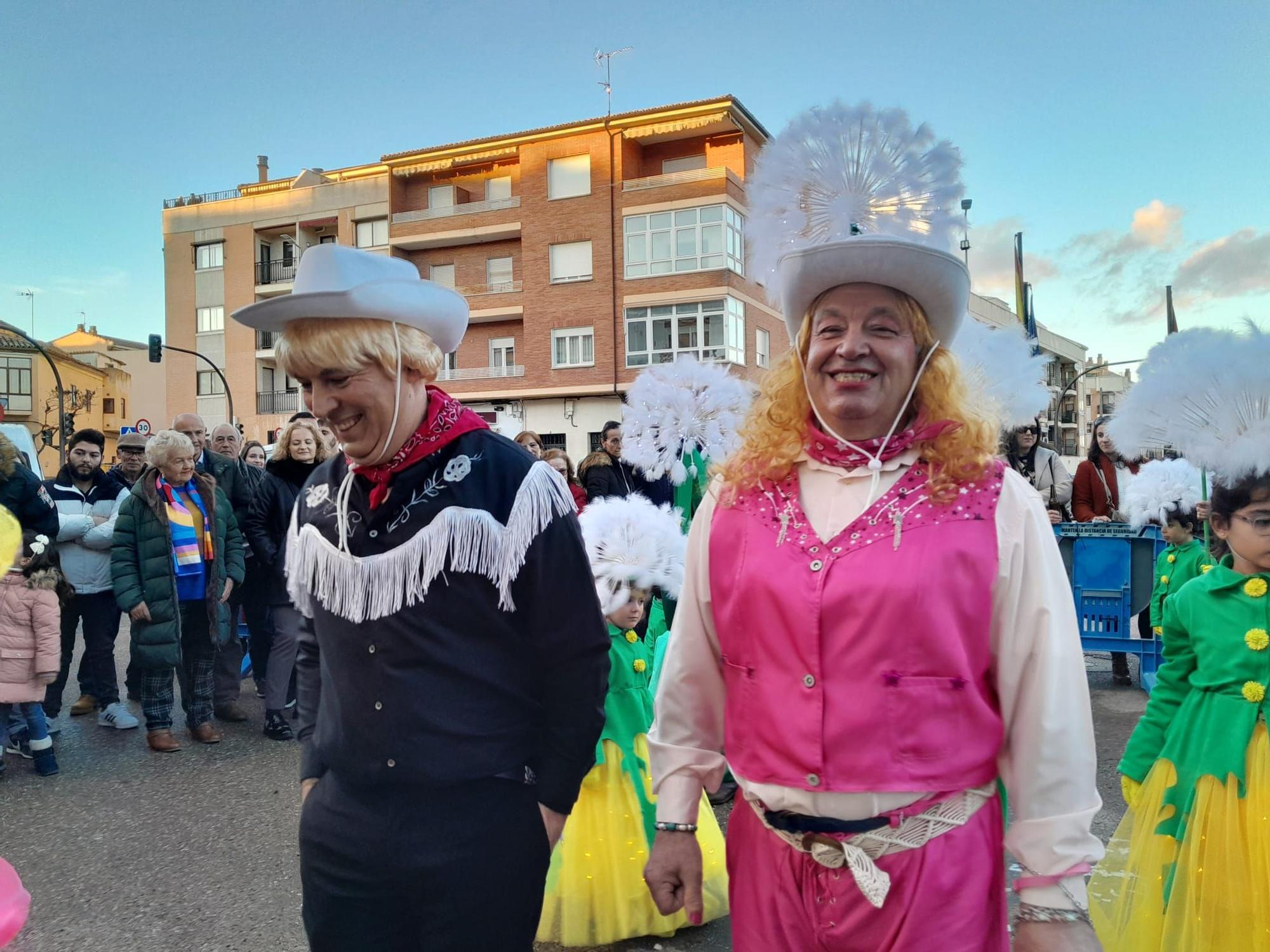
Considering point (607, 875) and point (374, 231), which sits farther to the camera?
point (374, 231)

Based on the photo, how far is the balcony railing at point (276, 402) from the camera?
1335 inches

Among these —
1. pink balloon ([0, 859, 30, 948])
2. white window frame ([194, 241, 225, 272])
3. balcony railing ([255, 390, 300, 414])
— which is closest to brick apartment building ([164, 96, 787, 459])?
balcony railing ([255, 390, 300, 414])

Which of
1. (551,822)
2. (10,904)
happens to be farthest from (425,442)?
(10,904)

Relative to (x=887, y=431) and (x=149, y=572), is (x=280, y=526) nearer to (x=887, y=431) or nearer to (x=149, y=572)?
(x=149, y=572)

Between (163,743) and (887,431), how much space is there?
18.2ft

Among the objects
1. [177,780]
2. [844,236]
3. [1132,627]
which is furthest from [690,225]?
[844,236]

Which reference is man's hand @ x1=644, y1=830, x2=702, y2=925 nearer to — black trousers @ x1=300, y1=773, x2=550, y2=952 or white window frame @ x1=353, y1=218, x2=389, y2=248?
black trousers @ x1=300, y1=773, x2=550, y2=952

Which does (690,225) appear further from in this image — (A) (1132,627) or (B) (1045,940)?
(B) (1045,940)

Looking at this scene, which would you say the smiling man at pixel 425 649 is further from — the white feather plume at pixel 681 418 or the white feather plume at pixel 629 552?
the white feather plume at pixel 681 418

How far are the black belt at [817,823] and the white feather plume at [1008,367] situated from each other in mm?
1207

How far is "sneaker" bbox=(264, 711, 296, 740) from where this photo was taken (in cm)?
600

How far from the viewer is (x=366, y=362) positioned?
1992 millimetres

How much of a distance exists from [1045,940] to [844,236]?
55.5 inches

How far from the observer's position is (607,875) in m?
3.31
